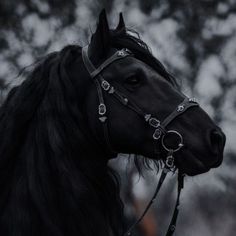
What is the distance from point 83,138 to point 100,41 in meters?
0.60

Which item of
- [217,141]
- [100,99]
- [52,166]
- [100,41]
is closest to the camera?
[217,141]

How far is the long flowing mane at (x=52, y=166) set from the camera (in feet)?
13.5

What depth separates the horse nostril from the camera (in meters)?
4.06

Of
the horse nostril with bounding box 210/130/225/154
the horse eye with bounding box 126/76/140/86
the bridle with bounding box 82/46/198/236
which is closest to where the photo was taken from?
the horse nostril with bounding box 210/130/225/154

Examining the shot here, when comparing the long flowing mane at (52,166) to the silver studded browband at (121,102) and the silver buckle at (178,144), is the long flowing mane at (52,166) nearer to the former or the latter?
the silver studded browband at (121,102)

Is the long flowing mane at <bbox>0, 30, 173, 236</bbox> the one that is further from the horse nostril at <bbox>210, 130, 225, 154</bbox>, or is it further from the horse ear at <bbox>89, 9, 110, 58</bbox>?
the horse nostril at <bbox>210, 130, 225, 154</bbox>

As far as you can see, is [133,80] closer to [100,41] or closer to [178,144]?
[100,41]

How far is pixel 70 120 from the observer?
13.9ft

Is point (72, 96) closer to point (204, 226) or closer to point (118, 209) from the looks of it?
point (118, 209)

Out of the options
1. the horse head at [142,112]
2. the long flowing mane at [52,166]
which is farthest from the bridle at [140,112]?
the long flowing mane at [52,166]

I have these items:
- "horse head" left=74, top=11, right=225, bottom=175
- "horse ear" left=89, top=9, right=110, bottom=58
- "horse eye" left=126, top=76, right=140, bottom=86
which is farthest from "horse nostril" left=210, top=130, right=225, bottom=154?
"horse ear" left=89, top=9, right=110, bottom=58

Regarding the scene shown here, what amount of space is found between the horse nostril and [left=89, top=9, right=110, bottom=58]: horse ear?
854mm

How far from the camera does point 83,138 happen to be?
4.26 metres

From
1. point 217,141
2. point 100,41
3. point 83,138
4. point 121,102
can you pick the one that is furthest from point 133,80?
point 217,141
